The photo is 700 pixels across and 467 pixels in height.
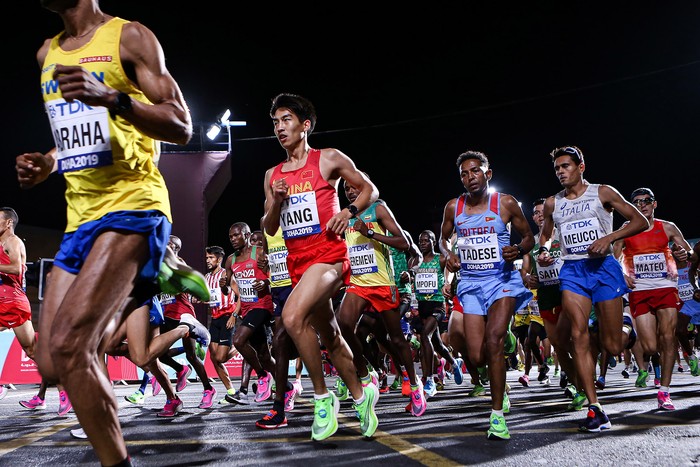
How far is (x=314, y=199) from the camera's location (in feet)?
15.7

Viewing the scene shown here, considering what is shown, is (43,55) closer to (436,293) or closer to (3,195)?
(436,293)

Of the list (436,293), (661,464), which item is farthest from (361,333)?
(661,464)

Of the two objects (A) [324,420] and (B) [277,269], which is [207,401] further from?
(A) [324,420]

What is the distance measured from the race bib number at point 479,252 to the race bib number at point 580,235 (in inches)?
28.8

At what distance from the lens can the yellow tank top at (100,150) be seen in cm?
272

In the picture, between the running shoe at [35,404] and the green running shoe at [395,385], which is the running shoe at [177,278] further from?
the green running shoe at [395,385]

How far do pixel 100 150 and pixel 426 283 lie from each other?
26.2 ft

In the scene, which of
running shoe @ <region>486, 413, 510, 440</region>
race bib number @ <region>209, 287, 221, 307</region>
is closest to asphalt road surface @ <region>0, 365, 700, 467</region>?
running shoe @ <region>486, 413, 510, 440</region>

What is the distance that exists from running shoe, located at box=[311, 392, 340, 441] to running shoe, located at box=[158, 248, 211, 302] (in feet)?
5.76

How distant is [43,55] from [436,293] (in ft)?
25.5

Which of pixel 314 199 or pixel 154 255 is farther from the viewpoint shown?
pixel 314 199

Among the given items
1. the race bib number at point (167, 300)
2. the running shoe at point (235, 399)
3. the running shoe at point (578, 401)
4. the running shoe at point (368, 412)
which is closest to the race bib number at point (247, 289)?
the race bib number at point (167, 300)

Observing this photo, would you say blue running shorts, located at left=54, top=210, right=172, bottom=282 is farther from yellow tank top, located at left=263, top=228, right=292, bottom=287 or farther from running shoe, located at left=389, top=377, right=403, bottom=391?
running shoe, located at left=389, top=377, right=403, bottom=391

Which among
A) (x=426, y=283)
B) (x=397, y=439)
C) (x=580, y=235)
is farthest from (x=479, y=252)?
(x=426, y=283)
